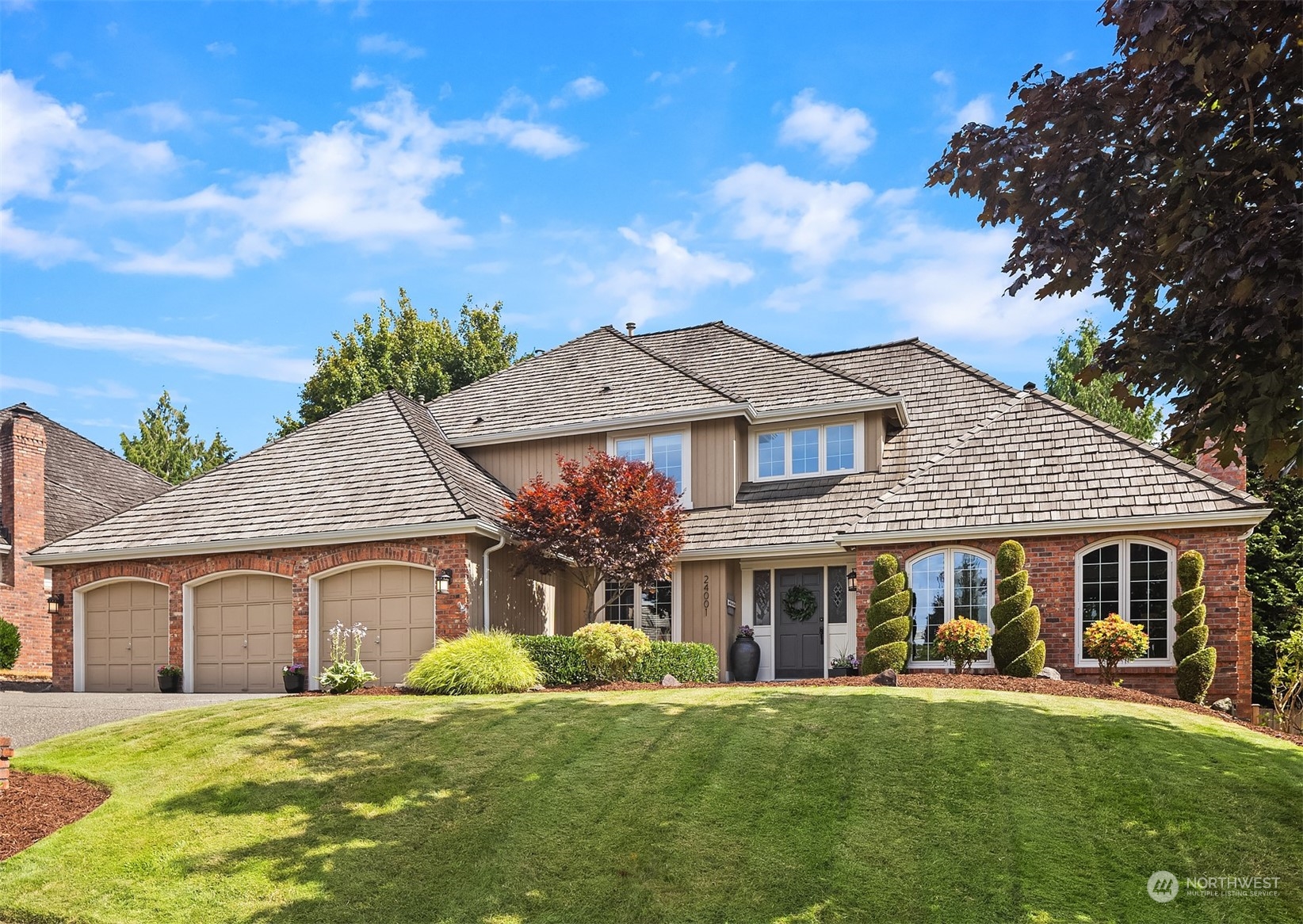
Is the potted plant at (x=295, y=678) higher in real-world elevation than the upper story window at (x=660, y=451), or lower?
lower

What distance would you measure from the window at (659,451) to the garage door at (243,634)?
23.2ft

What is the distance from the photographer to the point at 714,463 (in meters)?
20.4

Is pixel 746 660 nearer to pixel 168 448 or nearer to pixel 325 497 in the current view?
pixel 325 497

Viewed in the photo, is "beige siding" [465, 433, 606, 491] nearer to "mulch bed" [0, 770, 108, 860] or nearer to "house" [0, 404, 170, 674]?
"house" [0, 404, 170, 674]

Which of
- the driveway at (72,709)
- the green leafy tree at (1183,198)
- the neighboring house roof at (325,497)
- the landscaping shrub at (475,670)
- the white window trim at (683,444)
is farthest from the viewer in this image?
the white window trim at (683,444)

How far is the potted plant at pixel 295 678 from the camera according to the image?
1725 centimetres

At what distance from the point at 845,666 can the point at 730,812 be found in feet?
31.0

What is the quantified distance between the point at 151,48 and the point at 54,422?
21.9 m

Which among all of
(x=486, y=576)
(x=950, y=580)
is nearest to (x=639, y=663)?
(x=486, y=576)

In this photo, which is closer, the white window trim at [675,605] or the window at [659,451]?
the white window trim at [675,605]

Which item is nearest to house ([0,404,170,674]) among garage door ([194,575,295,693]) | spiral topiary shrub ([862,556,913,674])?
garage door ([194,575,295,693])

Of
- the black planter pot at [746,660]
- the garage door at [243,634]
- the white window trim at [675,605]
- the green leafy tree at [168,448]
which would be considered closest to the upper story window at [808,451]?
the white window trim at [675,605]

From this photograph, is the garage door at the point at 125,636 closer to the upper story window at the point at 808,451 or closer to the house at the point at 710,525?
the house at the point at 710,525

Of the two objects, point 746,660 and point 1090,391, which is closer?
point 746,660
